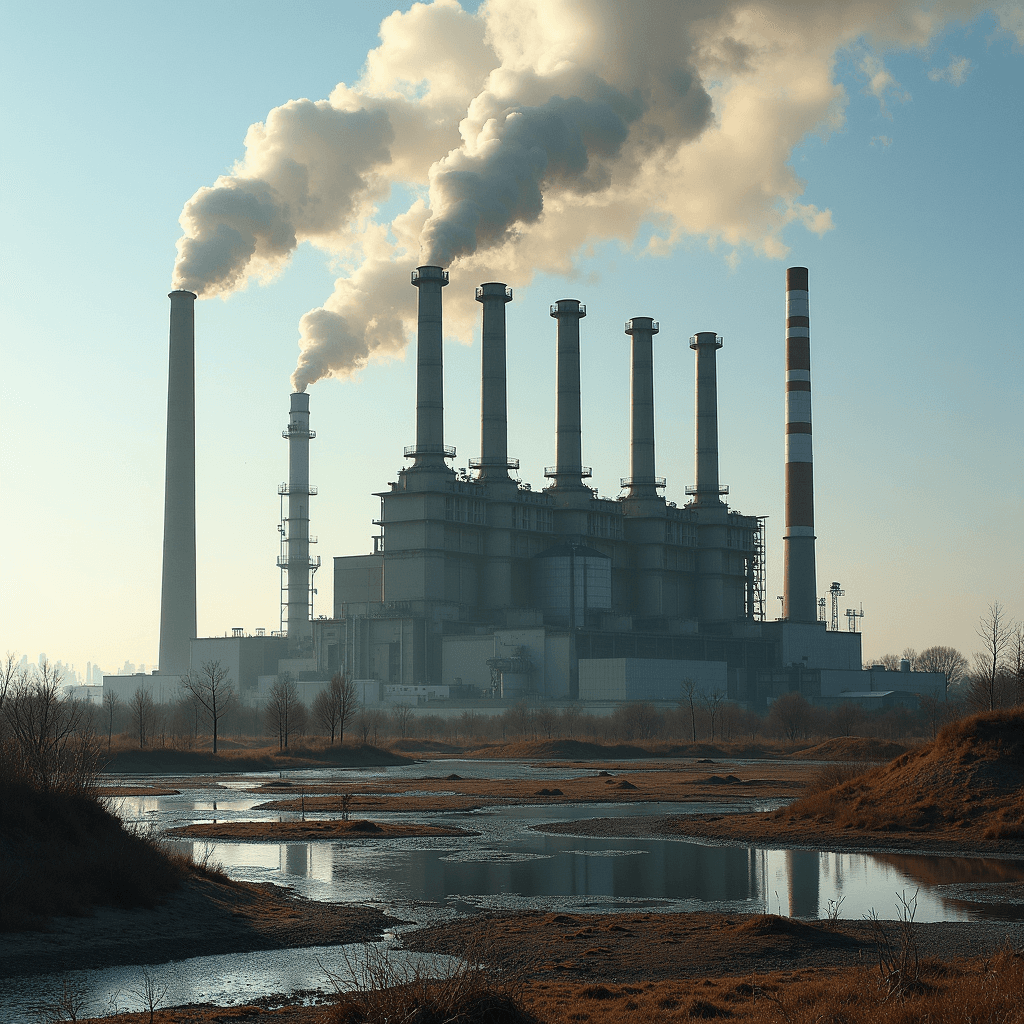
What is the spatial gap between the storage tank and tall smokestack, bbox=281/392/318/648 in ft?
72.3

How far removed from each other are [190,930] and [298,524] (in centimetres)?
9694

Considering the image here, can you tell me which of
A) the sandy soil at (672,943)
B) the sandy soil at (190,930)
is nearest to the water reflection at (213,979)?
the sandy soil at (190,930)

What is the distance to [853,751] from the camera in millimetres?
71500

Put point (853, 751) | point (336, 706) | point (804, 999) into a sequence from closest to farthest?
point (804, 999)
point (853, 751)
point (336, 706)

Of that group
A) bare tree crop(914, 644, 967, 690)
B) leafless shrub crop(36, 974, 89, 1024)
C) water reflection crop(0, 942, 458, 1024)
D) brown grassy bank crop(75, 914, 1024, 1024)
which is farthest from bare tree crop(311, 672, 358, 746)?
bare tree crop(914, 644, 967, 690)

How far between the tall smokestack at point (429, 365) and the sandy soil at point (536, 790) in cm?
4707

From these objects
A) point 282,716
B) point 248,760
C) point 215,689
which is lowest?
point 248,760

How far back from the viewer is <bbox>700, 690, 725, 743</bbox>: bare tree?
93219 mm

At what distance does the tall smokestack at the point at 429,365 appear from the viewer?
98438 millimetres

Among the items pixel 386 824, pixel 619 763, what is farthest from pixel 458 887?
pixel 619 763

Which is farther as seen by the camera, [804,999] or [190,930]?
[190,930]

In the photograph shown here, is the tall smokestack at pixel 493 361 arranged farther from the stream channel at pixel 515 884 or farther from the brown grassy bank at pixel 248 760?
the stream channel at pixel 515 884

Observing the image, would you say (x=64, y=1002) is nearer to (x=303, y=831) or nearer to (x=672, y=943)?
(x=672, y=943)

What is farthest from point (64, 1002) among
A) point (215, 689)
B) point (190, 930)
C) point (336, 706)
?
point (215, 689)
